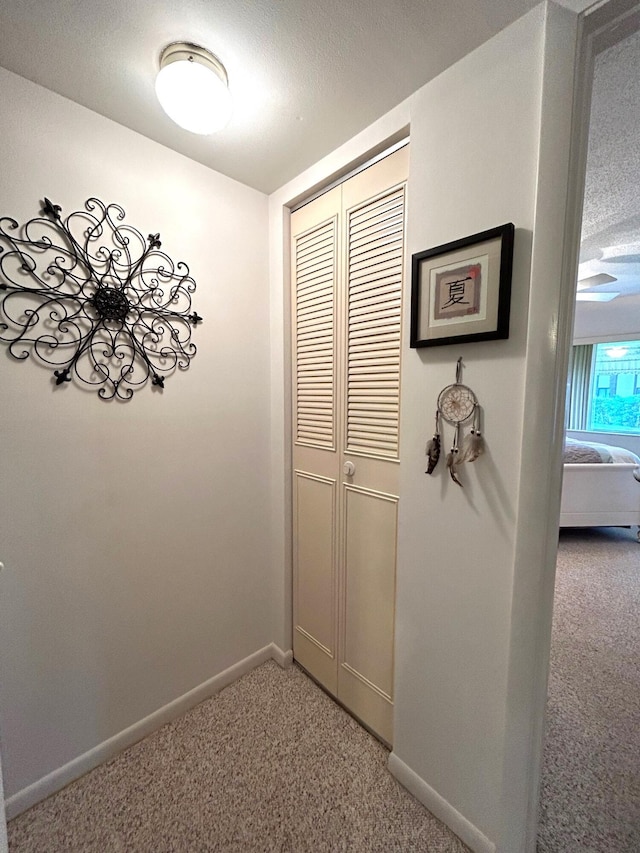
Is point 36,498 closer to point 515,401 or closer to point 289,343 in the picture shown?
point 289,343

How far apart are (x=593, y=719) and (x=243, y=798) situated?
1.50 m

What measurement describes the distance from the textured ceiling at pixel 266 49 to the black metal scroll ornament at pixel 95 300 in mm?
343

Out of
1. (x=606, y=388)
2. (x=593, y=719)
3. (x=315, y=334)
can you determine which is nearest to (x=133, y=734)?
(x=315, y=334)

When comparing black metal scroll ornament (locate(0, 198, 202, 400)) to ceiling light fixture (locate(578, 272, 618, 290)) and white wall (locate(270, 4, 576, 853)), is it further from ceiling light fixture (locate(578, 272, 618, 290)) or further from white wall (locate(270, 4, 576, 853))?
ceiling light fixture (locate(578, 272, 618, 290))

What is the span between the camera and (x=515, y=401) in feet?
3.08

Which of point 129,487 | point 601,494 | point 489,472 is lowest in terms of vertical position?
point 601,494

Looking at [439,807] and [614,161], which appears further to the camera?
[614,161]

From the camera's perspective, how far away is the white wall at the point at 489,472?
2.87ft

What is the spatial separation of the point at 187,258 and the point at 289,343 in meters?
0.55

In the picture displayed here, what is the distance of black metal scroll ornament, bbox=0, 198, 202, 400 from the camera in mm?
1102

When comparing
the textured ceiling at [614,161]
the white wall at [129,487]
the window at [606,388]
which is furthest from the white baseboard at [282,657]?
the window at [606,388]

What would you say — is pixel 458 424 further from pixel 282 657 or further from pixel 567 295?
pixel 282 657

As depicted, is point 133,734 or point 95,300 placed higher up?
point 95,300

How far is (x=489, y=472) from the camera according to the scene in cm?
100
